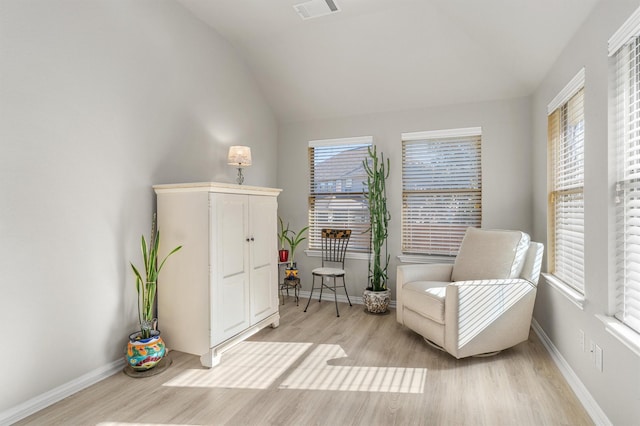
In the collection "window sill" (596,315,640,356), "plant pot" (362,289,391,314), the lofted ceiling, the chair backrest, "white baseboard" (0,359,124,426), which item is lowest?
"white baseboard" (0,359,124,426)

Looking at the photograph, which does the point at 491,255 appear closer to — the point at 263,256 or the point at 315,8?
the point at 263,256

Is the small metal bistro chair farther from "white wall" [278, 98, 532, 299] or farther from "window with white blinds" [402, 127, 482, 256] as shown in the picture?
"window with white blinds" [402, 127, 482, 256]

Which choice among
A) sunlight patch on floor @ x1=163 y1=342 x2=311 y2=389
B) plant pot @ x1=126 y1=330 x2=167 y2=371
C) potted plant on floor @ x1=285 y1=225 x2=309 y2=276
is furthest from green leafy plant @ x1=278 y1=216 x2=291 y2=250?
plant pot @ x1=126 y1=330 x2=167 y2=371

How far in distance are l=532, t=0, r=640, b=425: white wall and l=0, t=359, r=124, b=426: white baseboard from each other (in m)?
3.01

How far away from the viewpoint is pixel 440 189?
3971mm

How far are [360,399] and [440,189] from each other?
2.61 meters

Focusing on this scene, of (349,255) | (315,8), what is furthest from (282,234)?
(315,8)

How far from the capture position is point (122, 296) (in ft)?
8.34

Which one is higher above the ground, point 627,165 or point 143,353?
point 627,165

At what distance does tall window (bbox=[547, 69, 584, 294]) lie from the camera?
2314 mm

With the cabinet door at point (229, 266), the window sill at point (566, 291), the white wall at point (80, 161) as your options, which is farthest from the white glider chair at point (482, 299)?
the white wall at point (80, 161)

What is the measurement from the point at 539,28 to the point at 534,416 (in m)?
2.55

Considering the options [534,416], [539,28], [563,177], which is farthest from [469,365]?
[539,28]

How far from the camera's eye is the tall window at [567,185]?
2314 millimetres
